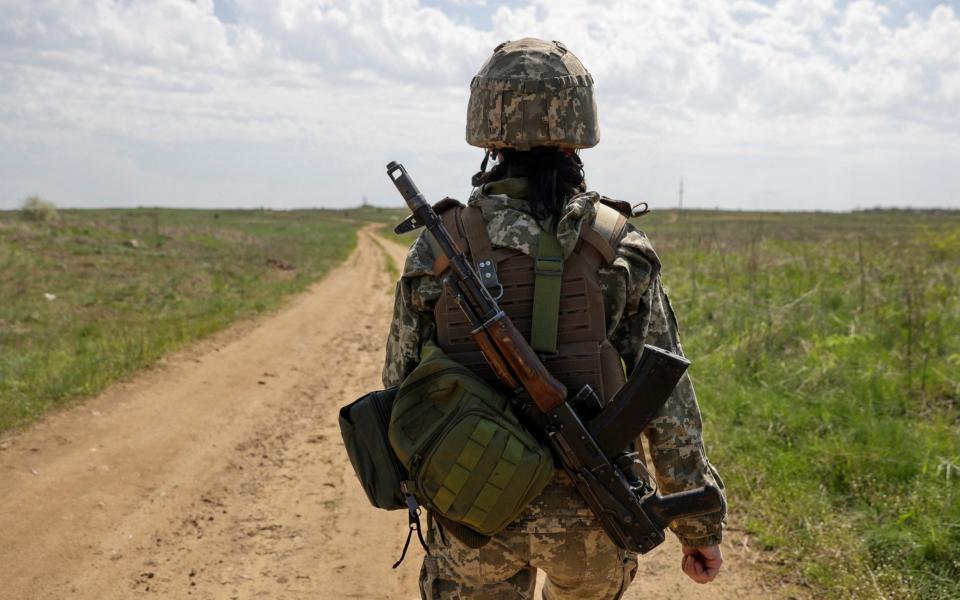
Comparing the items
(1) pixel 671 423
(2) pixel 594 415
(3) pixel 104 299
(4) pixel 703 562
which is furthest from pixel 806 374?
(3) pixel 104 299

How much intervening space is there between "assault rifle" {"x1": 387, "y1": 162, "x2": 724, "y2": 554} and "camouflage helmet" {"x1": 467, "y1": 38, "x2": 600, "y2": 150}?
342 mm

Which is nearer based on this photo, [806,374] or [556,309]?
[556,309]

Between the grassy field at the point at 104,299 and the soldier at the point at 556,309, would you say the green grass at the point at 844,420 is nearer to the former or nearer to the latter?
the soldier at the point at 556,309

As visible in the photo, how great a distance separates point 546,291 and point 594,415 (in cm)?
38

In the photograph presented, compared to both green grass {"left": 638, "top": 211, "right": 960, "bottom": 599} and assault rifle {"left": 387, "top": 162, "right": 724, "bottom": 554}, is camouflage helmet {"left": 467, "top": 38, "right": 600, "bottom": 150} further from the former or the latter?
green grass {"left": 638, "top": 211, "right": 960, "bottom": 599}

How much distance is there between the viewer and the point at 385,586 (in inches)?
159

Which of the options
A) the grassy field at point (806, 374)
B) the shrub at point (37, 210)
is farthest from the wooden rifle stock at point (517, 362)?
the shrub at point (37, 210)

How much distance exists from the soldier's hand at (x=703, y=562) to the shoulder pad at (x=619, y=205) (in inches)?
40.0

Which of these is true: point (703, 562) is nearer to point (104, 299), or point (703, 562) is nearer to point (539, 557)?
point (539, 557)

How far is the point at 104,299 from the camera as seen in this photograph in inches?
540

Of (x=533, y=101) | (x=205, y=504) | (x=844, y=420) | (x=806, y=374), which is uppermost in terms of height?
(x=533, y=101)

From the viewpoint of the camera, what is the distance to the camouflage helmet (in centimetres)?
224

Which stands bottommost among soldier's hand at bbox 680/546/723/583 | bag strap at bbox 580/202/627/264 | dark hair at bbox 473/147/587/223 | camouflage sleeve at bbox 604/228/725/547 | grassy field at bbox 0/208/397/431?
grassy field at bbox 0/208/397/431

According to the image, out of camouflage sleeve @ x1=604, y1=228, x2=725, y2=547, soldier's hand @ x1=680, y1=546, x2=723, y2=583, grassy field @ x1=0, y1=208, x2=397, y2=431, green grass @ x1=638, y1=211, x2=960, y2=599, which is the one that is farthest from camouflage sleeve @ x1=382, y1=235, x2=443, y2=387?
grassy field @ x1=0, y1=208, x2=397, y2=431
